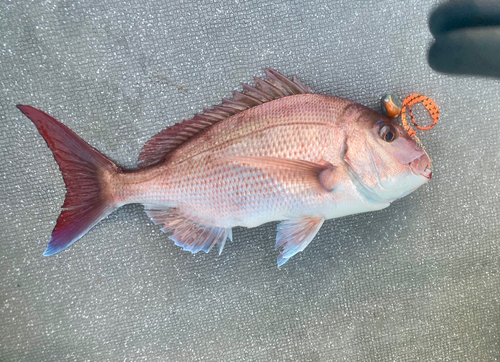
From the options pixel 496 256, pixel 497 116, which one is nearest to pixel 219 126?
pixel 497 116

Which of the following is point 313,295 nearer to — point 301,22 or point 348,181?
point 348,181

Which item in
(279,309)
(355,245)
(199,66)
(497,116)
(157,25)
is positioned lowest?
(279,309)

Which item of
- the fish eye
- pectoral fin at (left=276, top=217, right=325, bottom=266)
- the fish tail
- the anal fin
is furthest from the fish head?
the fish tail

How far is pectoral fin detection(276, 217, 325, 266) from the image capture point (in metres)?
1.04

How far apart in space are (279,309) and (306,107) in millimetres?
827

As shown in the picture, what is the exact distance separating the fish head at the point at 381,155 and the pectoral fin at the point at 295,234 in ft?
0.71

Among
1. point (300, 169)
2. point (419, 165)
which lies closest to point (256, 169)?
point (300, 169)

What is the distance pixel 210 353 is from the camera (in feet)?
4.25

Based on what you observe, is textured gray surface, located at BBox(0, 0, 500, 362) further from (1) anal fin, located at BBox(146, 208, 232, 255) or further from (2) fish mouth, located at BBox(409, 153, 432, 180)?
(2) fish mouth, located at BBox(409, 153, 432, 180)

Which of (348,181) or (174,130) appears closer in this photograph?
→ (348,181)

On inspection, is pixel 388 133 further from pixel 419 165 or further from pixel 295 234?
pixel 295 234

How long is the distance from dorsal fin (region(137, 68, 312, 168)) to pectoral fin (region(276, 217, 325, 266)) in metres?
0.42

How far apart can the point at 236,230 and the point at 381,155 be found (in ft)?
2.05

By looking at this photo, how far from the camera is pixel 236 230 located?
50.1 inches
